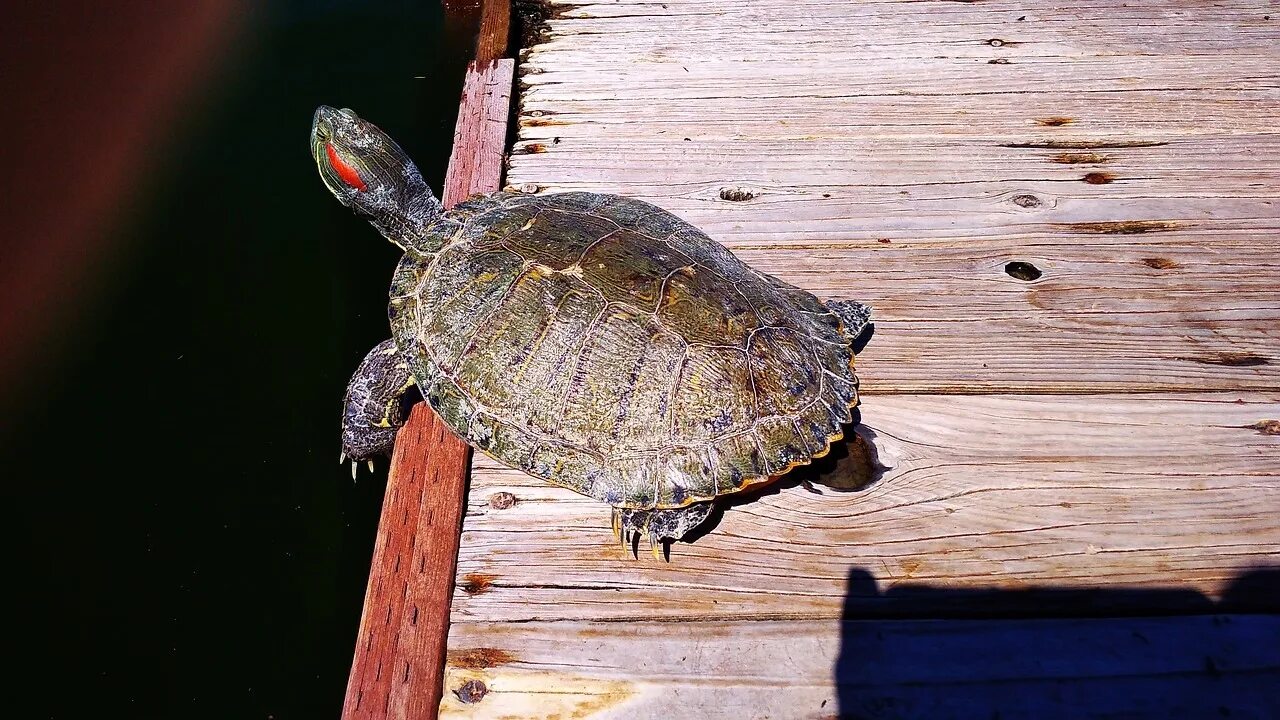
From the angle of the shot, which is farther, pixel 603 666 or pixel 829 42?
pixel 829 42

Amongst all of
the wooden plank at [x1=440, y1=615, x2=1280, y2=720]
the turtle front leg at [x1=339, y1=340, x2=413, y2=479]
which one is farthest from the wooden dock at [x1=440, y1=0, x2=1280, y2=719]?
the turtle front leg at [x1=339, y1=340, x2=413, y2=479]

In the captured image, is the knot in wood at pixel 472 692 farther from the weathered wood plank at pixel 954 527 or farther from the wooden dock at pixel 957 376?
the weathered wood plank at pixel 954 527

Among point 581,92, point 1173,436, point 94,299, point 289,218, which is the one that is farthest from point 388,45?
point 1173,436

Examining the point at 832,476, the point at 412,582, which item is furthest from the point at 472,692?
the point at 832,476

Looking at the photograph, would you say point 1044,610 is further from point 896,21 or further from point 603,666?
point 896,21

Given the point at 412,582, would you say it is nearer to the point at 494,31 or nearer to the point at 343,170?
the point at 343,170

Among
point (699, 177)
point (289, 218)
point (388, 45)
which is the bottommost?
point (289, 218)

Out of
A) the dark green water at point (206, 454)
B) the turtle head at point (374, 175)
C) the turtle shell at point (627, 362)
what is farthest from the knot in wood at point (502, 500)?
the dark green water at point (206, 454)
